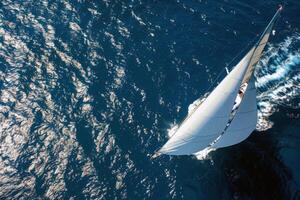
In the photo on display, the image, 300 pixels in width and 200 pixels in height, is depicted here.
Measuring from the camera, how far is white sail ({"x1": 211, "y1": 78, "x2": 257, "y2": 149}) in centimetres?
3684

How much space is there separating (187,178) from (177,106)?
33.6 ft

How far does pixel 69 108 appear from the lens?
A: 43.1 metres

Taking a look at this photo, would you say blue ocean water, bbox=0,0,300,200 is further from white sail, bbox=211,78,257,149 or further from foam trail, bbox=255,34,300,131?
white sail, bbox=211,78,257,149

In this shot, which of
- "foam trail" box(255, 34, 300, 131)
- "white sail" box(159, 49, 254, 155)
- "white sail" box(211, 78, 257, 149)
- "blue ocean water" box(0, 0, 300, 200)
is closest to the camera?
"white sail" box(159, 49, 254, 155)

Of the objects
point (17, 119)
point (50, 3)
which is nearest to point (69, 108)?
point (17, 119)

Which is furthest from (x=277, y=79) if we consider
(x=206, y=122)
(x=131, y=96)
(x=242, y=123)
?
(x=131, y=96)

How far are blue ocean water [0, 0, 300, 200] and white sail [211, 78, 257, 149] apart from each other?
4.20m

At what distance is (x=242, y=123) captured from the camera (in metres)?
37.5

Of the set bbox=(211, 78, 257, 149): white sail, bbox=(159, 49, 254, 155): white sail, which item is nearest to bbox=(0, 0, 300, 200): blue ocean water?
bbox=(211, 78, 257, 149): white sail

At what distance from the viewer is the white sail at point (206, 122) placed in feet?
110

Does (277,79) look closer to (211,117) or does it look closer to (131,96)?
(211,117)

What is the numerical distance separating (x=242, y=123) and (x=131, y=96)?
1497cm

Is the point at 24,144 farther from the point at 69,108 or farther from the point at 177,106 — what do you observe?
the point at 177,106

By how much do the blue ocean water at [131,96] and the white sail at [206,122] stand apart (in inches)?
241
